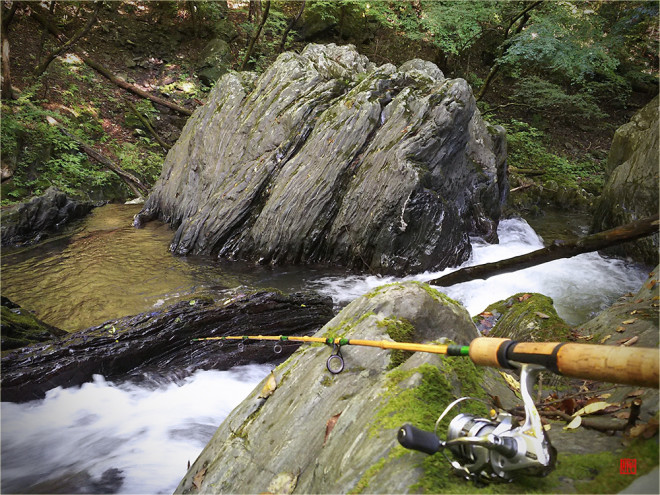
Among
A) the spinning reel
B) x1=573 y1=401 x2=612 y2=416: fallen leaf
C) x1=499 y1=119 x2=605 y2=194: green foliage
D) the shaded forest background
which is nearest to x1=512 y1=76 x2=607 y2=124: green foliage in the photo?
the shaded forest background

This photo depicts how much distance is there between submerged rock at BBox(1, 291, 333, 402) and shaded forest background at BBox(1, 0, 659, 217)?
32.1 ft

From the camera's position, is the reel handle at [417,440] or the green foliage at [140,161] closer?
the reel handle at [417,440]

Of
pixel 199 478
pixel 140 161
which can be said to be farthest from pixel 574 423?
pixel 140 161

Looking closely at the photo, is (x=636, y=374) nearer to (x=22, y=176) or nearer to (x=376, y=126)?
(x=376, y=126)

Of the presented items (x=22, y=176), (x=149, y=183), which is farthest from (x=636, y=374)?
(x=149, y=183)

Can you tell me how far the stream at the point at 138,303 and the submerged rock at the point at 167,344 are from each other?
6.6 inches

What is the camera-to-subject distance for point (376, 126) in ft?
32.2

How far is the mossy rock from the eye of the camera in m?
4.67

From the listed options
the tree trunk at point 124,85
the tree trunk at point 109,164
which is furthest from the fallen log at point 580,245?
the tree trunk at point 124,85

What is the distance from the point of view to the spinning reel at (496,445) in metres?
1.60

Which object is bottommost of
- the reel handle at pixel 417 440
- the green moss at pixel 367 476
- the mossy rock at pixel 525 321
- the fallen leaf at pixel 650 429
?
the mossy rock at pixel 525 321

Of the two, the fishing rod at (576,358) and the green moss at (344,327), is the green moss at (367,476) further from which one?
the green moss at (344,327)

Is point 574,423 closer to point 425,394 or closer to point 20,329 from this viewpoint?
point 425,394

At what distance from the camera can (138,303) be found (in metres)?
7.39
